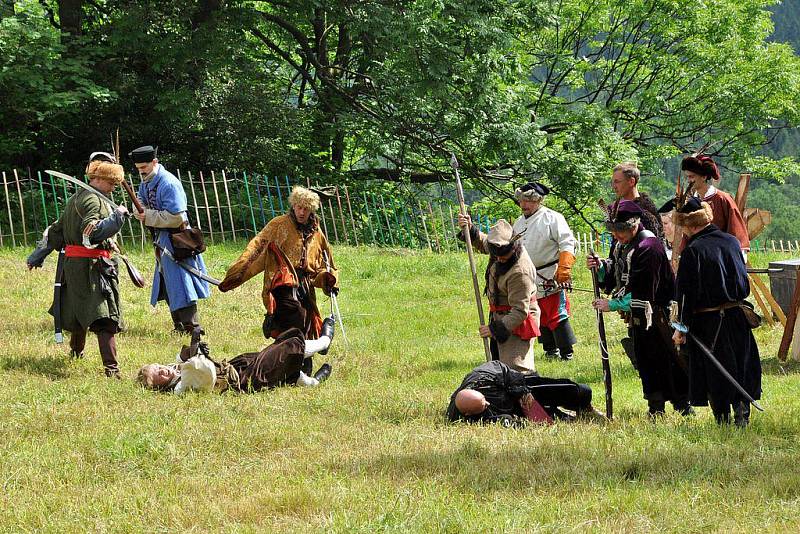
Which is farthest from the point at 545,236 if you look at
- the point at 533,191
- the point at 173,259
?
the point at 173,259

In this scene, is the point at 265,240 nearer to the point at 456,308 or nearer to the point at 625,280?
the point at 625,280

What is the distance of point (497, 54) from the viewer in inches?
737

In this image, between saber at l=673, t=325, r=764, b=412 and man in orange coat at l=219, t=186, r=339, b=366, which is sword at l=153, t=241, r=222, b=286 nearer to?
man in orange coat at l=219, t=186, r=339, b=366

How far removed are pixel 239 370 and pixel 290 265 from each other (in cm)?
106

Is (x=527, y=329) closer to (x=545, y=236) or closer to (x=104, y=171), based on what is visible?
(x=545, y=236)

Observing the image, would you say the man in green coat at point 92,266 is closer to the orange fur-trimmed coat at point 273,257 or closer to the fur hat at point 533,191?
the orange fur-trimmed coat at point 273,257

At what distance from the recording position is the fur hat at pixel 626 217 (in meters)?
7.34

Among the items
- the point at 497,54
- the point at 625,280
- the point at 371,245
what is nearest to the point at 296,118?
the point at 371,245

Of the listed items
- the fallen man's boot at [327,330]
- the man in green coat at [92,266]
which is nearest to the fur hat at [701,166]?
the fallen man's boot at [327,330]

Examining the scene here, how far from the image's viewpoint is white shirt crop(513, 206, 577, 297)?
10109 millimetres

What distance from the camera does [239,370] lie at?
8906mm

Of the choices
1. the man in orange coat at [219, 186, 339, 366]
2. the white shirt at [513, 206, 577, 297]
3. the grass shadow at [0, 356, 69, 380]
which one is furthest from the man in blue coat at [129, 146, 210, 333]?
the white shirt at [513, 206, 577, 297]

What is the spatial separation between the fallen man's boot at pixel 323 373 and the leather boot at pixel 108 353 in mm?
1843

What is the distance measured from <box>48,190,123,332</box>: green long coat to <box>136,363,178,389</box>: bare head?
0.64m
